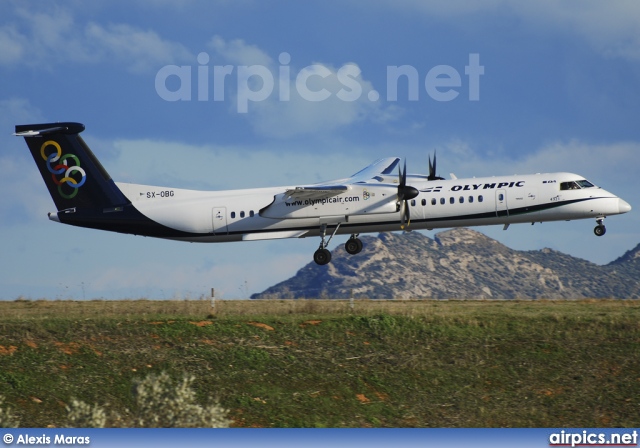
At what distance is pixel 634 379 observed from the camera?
27125mm

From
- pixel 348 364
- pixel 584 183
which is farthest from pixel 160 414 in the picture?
pixel 584 183

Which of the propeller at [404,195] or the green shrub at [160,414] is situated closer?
the green shrub at [160,414]

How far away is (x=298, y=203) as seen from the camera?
139 ft

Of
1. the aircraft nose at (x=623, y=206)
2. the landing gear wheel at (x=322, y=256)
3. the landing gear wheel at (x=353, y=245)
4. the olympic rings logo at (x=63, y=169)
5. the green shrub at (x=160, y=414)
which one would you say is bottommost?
the green shrub at (x=160, y=414)

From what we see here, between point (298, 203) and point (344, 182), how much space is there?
4299mm

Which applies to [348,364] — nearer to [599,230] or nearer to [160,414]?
[160,414]

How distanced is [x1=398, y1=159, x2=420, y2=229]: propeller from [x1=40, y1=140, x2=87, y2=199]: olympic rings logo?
16.0 meters

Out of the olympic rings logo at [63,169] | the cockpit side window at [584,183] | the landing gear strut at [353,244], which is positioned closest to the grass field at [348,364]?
the cockpit side window at [584,183]

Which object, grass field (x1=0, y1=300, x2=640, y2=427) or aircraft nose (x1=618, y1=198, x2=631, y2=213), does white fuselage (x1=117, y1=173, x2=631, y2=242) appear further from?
grass field (x1=0, y1=300, x2=640, y2=427)

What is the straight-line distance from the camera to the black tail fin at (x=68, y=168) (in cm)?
4331

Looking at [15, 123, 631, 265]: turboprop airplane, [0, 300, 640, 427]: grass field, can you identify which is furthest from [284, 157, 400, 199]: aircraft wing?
[0, 300, 640, 427]: grass field

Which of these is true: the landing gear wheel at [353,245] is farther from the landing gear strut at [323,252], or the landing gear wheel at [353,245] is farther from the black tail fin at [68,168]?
the black tail fin at [68,168]

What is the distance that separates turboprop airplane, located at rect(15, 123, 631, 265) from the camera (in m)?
40.7

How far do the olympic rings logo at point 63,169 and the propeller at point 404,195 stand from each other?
15965 mm
